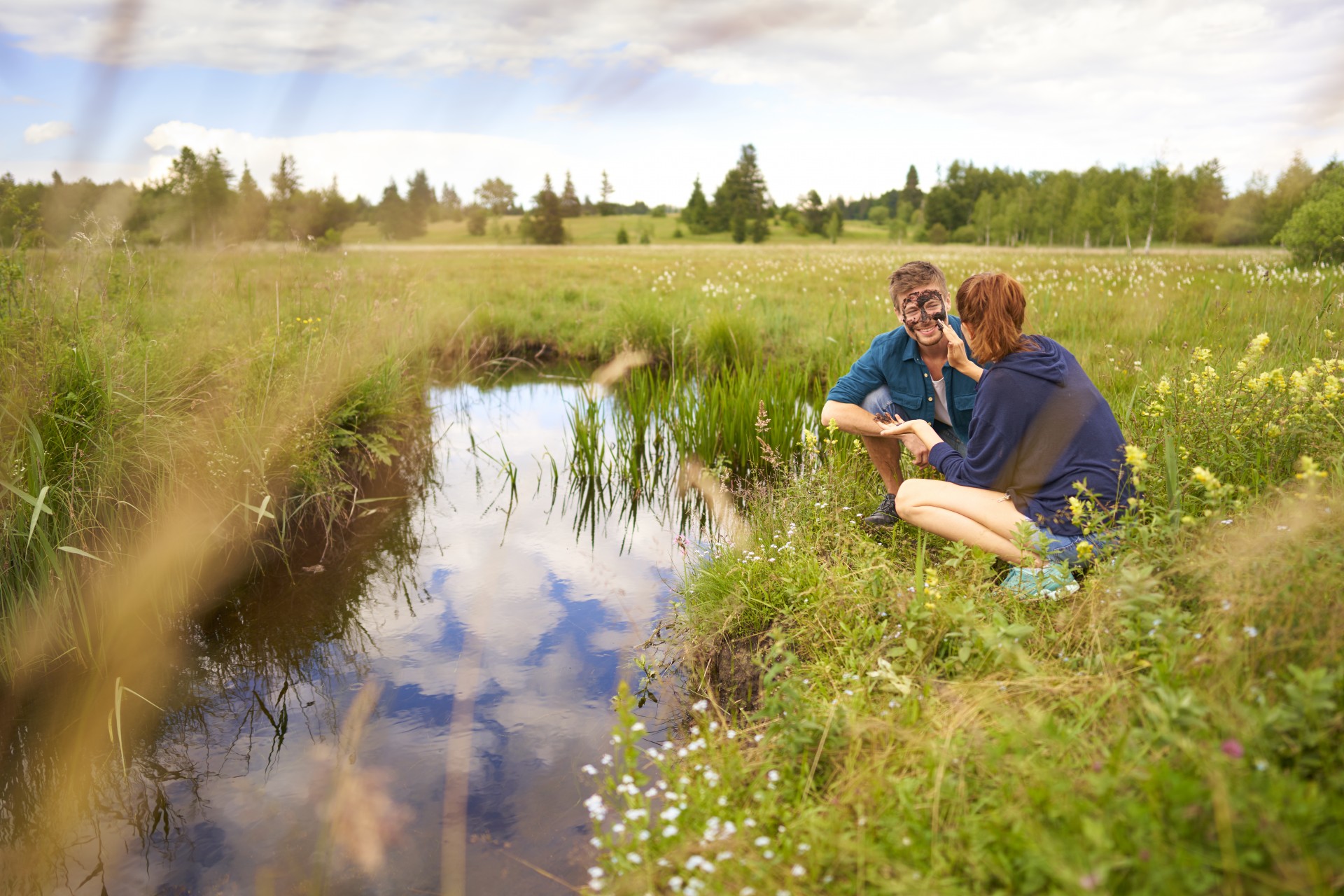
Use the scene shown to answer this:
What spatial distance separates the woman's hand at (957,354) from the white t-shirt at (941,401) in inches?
11.5

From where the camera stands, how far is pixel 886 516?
436 centimetres

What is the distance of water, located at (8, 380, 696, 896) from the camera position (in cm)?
262

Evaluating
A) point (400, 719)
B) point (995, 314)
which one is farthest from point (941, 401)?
point (400, 719)

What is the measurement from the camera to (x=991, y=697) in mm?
2359

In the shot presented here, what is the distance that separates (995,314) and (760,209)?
80.9 m

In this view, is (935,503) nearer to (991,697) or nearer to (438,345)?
(991,697)

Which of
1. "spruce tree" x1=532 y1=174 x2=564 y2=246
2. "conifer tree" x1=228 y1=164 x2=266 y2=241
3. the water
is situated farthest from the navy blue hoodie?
"spruce tree" x1=532 y1=174 x2=564 y2=246

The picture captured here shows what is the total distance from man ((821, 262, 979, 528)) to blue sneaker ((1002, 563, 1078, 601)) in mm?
1059

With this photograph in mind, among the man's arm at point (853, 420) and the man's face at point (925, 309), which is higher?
the man's face at point (925, 309)

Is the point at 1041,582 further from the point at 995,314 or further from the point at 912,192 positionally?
the point at 912,192

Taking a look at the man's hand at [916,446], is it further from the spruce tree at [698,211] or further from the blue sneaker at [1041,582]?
the spruce tree at [698,211]

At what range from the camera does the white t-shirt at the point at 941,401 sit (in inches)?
171

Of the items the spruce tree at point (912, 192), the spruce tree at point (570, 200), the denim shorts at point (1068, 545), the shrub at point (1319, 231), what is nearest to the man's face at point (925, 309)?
the denim shorts at point (1068, 545)

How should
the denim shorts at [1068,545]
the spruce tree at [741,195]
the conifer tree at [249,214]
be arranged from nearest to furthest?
the denim shorts at [1068,545] < the conifer tree at [249,214] < the spruce tree at [741,195]
